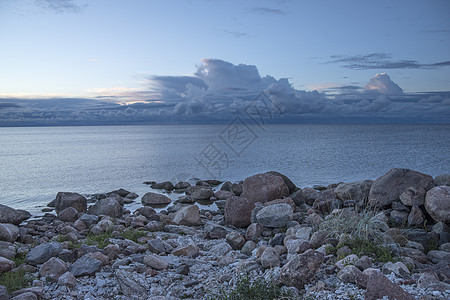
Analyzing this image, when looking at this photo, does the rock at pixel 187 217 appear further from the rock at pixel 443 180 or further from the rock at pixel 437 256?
the rock at pixel 443 180

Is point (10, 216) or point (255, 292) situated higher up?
point (255, 292)

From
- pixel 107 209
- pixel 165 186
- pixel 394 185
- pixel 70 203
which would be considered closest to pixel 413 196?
pixel 394 185

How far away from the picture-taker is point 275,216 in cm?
1221

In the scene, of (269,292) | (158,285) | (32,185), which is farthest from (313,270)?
(32,185)

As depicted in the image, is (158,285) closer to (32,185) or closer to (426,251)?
(426,251)

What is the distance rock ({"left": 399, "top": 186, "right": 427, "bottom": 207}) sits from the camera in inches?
432

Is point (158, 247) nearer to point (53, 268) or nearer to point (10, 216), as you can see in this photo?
point (53, 268)

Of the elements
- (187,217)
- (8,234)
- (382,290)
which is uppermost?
(382,290)

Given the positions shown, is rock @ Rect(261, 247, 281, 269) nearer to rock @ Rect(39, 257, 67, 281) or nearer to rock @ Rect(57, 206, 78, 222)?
rock @ Rect(39, 257, 67, 281)

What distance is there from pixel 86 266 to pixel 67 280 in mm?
672

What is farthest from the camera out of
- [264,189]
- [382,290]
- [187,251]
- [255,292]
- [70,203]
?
[70,203]

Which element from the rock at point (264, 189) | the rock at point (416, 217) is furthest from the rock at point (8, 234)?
the rock at point (416, 217)

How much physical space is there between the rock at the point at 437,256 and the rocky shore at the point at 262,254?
0.03 meters

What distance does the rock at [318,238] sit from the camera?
8700 millimetres
